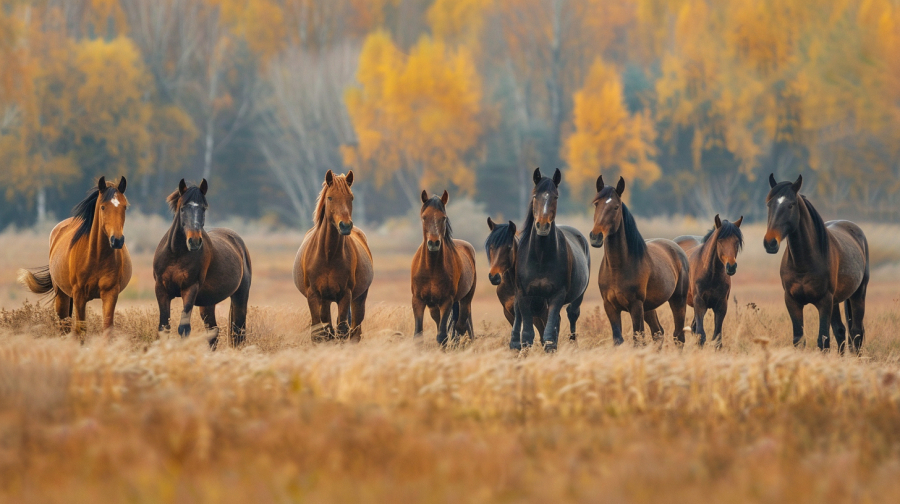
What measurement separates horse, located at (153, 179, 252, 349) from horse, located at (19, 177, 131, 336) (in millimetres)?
504

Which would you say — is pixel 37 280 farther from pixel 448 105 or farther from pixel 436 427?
pixel 448 105

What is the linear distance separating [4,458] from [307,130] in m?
40.8

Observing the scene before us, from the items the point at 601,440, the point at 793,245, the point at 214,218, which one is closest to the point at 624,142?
the point at 214,218

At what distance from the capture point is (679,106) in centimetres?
4128

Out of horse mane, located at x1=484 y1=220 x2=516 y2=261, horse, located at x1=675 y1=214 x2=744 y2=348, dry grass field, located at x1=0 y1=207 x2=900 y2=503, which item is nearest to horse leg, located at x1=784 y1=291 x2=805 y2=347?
horse, located at x1=675 y1=214 x2=744 y2=348

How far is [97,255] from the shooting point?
995 centimetres

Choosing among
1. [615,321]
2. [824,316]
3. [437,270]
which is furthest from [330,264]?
[824,316]

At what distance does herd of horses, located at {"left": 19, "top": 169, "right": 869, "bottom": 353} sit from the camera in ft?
32.8

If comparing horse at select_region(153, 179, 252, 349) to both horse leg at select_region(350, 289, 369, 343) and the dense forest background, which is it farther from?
the dense forest background

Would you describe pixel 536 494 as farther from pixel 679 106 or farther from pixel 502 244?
pixel 679 106

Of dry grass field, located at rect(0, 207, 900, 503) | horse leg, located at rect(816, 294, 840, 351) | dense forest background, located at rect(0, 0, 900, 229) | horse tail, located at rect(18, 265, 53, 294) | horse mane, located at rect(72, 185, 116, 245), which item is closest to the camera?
dry grass field, located at rect(0, 207, 900, 503)

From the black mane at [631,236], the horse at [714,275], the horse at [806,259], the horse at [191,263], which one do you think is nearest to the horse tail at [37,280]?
the horse at [191,263]

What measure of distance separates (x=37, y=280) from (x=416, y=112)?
103 ft

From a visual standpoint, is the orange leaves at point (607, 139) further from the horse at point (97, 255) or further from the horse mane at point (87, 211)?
the horse at point (97, 255)
